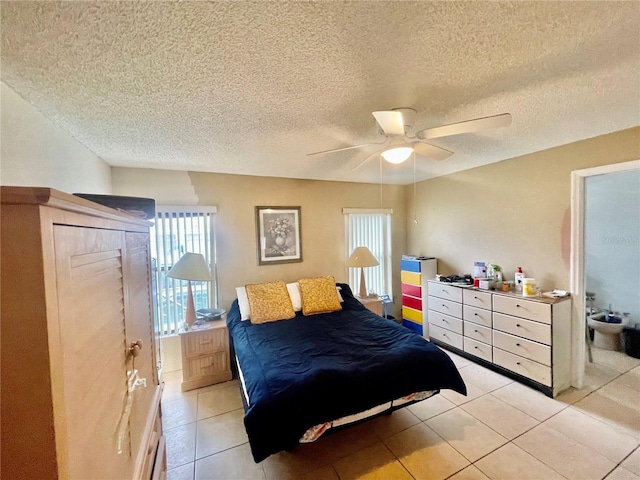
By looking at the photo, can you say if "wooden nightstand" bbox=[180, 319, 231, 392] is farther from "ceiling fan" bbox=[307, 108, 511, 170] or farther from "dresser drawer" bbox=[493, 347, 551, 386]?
"dresser drawer" bbox=[493, 347, 551, 386]

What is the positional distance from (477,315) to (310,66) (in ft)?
A: 10.3

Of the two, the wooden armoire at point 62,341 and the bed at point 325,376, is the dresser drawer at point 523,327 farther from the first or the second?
the wooden armoire at point 62,341

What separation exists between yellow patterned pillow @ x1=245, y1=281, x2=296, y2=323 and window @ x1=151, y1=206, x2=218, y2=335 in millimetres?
594

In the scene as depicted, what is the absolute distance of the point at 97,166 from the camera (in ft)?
8.24

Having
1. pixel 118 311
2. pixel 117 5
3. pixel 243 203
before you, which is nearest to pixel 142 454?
pixel 118 311

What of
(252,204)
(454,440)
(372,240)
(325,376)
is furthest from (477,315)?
(252,204)

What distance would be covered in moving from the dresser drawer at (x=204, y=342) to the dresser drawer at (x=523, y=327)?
2995 millimetres

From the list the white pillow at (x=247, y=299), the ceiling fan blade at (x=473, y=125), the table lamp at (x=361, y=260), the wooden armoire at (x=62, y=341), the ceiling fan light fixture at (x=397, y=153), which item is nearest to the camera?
the wooden armoire at (x=62, y=341)

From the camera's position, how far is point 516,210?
306 cm

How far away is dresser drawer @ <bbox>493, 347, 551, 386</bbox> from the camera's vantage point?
2529 millimetres

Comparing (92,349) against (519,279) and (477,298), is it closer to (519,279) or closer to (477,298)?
(477,298)

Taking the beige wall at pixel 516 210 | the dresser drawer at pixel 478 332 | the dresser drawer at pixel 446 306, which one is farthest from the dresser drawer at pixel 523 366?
the beige wall at pixel 516 210

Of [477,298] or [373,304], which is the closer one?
[477,298]

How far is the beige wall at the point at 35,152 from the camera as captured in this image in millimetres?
1319
